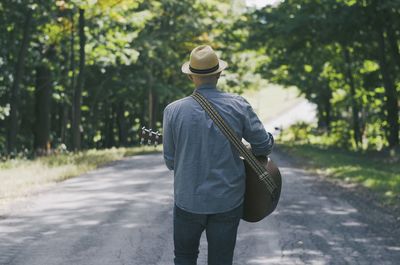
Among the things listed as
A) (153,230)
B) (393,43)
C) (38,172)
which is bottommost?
(153,230)

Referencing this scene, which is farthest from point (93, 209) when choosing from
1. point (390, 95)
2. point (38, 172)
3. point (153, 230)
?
point (390, 95)

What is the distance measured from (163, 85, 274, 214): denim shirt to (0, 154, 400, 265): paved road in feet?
Answer: 9.86

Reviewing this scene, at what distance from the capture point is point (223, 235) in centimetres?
417

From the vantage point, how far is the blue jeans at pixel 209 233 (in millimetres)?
4160

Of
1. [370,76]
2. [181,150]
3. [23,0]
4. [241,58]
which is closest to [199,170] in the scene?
[181,150]

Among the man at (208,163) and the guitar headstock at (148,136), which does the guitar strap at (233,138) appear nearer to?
the man at (208,163)

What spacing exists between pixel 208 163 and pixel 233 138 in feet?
0.74

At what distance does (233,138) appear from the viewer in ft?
13.6

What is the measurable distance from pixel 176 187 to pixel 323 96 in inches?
1527

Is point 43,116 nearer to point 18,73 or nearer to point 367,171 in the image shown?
point 18,73

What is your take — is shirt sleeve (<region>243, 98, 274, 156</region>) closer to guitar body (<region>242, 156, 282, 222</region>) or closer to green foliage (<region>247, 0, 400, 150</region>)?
guitar body (<region>242, 156, 282, 222</region>)

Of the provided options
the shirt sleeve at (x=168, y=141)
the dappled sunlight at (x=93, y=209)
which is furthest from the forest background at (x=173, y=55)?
the shirt sleeve at (x=168, y=141)

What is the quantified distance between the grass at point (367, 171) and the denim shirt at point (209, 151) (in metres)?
8.76

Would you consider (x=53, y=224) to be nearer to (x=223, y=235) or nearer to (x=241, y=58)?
(x=223, y=235)
